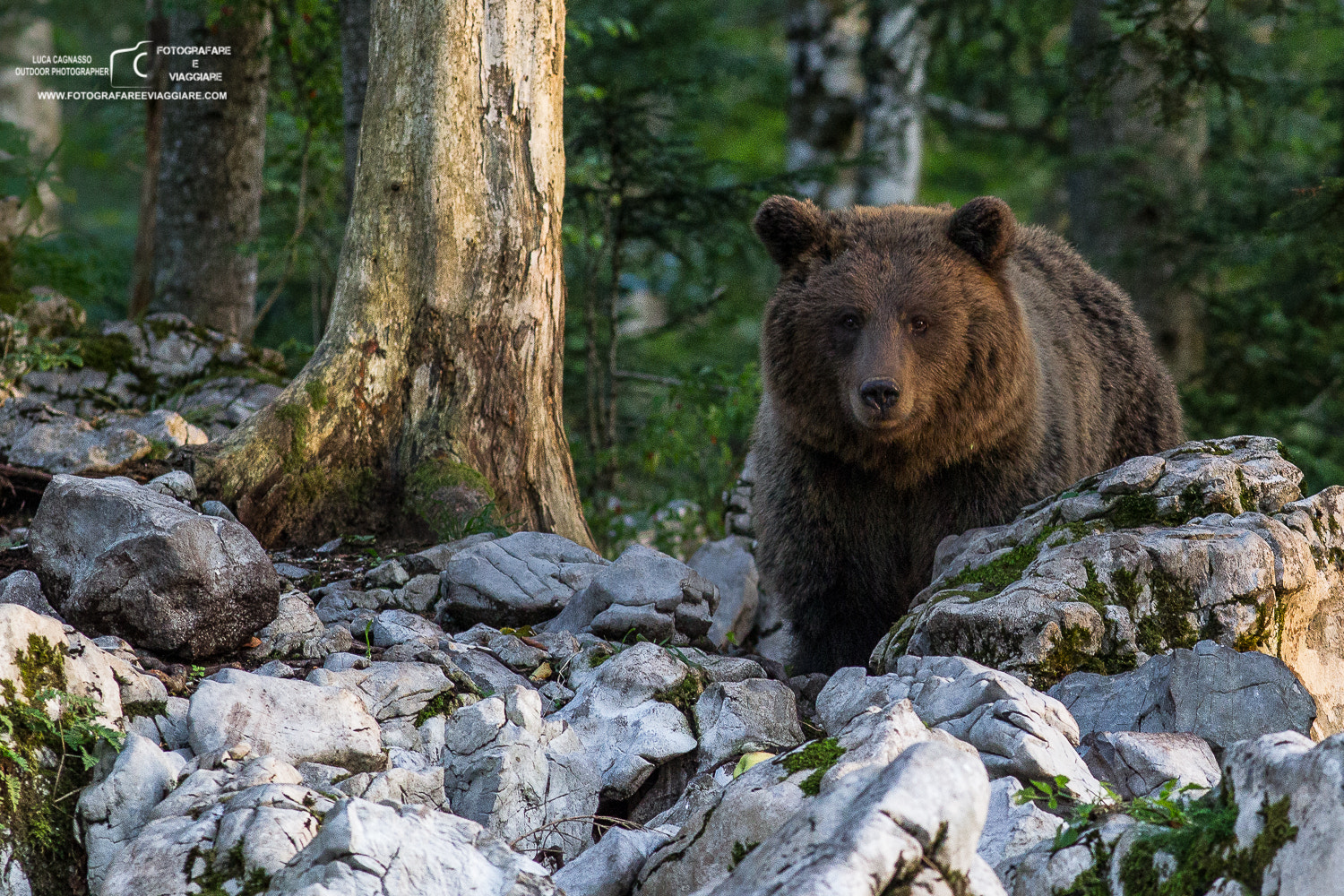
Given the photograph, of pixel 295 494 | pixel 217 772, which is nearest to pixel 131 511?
pixel 217 772

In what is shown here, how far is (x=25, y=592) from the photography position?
3936mm

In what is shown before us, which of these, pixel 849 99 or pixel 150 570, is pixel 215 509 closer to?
pixel 150 570

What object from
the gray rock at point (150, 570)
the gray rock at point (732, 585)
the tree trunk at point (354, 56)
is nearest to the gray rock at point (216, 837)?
the gray rock at point (150, 570)

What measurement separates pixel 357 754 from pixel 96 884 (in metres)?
0.72

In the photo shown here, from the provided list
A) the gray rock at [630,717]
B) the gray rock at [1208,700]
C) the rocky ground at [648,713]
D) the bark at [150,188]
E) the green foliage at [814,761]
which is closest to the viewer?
the rocky ground at [648,713]

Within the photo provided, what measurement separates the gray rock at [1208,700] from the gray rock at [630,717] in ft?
4.31

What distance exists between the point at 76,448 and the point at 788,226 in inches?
137

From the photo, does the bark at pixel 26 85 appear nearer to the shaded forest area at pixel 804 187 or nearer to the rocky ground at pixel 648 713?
the shaded forest area at pixel 804 187

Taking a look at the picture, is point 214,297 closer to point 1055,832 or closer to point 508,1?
point 508,1

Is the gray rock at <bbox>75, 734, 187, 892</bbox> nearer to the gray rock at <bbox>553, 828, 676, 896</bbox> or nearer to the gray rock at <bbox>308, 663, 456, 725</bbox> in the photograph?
the gray rock at <bbox>308, 663, 456, 725</bbox>

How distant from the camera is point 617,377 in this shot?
9.18m

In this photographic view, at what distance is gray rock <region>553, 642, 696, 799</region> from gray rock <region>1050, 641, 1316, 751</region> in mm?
1312

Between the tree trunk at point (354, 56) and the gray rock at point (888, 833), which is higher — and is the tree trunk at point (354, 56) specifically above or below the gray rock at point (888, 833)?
above

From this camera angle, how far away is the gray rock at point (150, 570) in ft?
12.3
